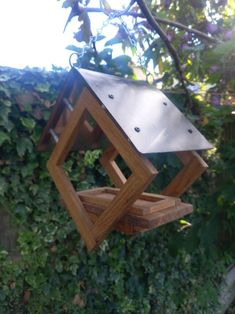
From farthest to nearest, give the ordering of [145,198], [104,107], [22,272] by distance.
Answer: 1. [22,272]
2. [145,198]
3. [104,107]

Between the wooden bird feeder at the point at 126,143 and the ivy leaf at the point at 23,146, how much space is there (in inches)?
22.8

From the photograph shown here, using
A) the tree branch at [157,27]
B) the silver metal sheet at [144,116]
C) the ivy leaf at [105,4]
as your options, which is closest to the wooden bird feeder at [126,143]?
the silver metal sheet at [144,116]

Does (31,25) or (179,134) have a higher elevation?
(179,134)

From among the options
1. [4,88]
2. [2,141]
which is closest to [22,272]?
Answer: [2,141]

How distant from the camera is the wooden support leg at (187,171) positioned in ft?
3.85

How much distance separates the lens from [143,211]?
3.12 ft

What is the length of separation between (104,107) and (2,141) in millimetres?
956

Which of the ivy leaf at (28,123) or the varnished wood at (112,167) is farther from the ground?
the varnished wood at (112,167)

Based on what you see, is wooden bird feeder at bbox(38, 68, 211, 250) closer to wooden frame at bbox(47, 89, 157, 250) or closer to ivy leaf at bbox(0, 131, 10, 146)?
wooden frame at bbox(47, 89, 157, 250)

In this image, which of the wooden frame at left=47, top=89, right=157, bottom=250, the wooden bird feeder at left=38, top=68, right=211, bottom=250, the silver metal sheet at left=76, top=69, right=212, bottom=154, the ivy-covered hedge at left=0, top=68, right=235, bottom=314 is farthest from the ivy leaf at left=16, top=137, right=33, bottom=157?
the silver metal sheet at left=76, top=69, right=212, bottom=154

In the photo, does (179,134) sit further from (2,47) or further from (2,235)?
(2,47)

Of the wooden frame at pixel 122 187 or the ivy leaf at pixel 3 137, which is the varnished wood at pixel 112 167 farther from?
the ivy leaf at pixel 3 137

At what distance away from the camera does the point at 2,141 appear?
1.72 m

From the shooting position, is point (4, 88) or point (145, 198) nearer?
point (145, 198)
